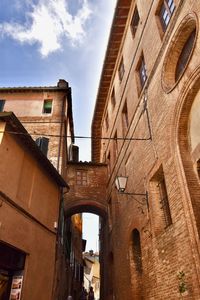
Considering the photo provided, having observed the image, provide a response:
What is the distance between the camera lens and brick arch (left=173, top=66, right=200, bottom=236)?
17.5 ft

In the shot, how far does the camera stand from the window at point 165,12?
7.76 metres

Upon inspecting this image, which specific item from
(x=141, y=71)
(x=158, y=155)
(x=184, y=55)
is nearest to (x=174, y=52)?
(x=184, y=55)

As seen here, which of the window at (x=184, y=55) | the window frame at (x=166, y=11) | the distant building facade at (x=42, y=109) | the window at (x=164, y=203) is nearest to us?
the window at (x=184, y=55)

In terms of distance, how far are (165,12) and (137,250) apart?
26.7ft

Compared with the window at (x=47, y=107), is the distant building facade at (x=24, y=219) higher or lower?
lower

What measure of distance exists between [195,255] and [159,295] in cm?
219

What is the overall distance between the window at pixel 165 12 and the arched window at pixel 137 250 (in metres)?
7.06

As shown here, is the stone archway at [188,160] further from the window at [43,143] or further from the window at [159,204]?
the window at [43,143]

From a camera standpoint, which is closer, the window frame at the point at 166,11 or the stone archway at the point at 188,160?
the stone archway at the point at 188,160

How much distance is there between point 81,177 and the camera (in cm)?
1566

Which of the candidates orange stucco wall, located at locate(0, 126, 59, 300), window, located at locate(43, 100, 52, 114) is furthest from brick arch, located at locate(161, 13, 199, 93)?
window, located at locate(43, 100, 52, 114)

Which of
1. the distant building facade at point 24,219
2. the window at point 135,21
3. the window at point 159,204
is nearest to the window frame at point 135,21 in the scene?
the window at point 135,21

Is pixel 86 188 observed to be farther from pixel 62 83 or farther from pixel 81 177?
pixel 62 83

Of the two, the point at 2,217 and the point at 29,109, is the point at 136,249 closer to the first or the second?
the point at 2,217
